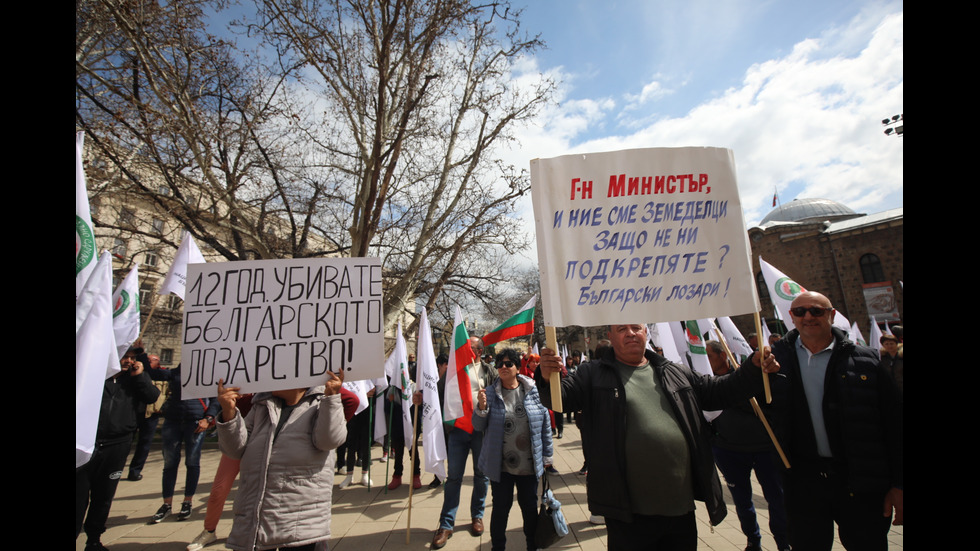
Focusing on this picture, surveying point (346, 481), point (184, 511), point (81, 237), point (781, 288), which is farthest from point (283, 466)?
point (781, 288)

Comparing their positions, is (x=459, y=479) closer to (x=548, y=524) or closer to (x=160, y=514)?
(x=548, y=524)

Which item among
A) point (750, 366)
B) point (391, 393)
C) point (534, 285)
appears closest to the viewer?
point (750, 366)

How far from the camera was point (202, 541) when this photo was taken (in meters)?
4.48

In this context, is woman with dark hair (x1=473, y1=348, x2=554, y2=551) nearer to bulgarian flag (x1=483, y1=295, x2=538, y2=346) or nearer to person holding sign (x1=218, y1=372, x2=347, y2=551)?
bulgarian flag (x1=483, y1=295, x2=538, y2=346)

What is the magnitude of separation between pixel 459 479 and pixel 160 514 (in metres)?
3.85

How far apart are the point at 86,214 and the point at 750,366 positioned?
370cm

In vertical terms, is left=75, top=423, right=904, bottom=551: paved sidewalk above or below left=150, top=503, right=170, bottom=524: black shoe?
below

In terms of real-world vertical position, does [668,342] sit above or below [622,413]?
above

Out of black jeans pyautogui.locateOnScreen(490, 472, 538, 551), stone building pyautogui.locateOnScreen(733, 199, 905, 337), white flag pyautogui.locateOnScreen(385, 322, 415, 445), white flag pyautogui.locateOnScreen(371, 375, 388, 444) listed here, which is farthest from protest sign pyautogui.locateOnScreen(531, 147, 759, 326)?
stone building pyautogui.locateOnScreen(733, 199, 905, 337)

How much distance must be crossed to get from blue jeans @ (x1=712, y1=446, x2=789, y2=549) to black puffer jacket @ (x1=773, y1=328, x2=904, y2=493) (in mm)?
1183

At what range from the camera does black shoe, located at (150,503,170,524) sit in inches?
205
